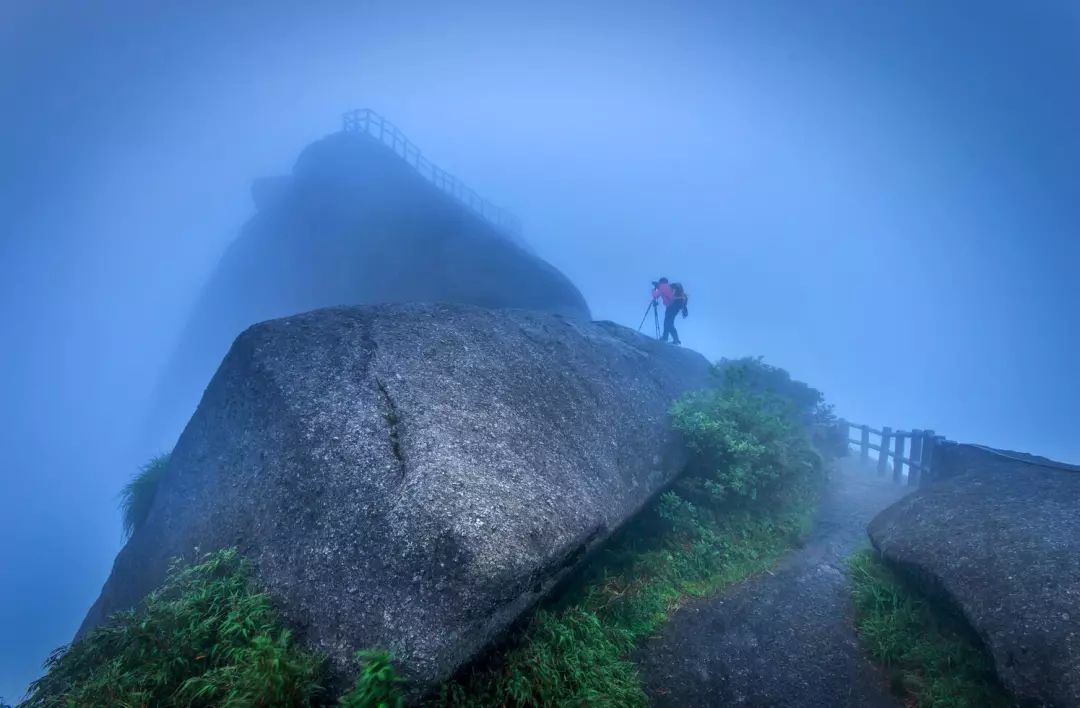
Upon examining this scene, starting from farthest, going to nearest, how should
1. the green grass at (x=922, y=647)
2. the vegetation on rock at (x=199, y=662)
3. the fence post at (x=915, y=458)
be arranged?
1. the fence post at (x=915, y=458)
2. the green grass at (x=922, y=647)
3. the vegetation on rock at (x=199, y=662)

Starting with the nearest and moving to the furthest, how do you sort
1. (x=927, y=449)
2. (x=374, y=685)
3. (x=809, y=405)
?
(x=374, y=685) → (x=927, y=449) → (x=809, y=405)

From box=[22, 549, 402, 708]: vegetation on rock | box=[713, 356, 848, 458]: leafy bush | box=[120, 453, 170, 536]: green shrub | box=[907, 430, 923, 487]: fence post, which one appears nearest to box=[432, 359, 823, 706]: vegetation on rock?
box=[22, 549, 402, 708]: vegetation on rock

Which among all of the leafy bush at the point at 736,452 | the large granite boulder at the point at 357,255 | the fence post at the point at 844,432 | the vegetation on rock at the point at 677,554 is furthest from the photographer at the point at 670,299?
the fence post at the point at 844,432

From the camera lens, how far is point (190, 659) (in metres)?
5.25

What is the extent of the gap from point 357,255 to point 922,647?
32.1 meters

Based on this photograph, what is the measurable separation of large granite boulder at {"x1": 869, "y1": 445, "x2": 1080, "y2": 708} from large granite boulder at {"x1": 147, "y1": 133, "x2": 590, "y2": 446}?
66.2ft

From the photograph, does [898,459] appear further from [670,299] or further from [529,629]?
[529,629]

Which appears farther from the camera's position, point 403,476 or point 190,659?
point 403,476

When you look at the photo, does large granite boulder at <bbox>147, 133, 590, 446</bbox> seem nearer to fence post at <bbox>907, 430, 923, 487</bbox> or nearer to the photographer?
the photographer

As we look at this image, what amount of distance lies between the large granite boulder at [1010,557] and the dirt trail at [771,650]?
64.2 inches

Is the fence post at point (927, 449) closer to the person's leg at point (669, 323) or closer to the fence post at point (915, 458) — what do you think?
the fence post at point (915, 458)

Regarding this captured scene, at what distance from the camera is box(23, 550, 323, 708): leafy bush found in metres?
4.72

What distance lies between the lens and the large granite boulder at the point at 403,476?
5746 mm

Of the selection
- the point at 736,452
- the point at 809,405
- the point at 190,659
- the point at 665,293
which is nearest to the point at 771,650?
the point at 736,452
